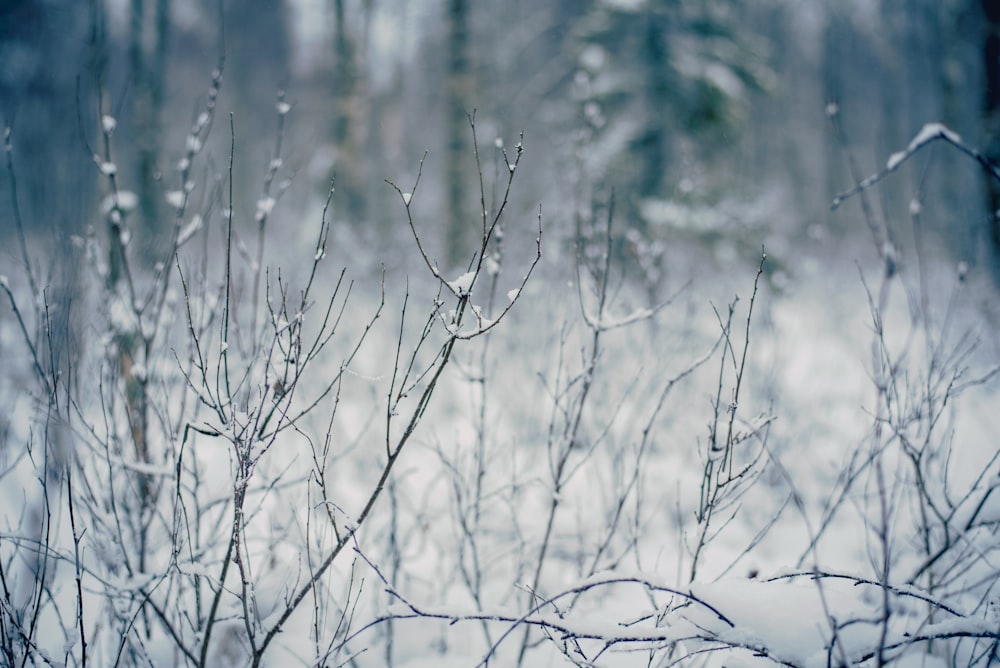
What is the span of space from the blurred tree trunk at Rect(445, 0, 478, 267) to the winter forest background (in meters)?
0.04

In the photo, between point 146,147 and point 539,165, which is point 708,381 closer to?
point 146,147

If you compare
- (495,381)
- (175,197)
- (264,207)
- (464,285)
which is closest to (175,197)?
(175,197)

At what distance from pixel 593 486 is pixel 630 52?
242 inches

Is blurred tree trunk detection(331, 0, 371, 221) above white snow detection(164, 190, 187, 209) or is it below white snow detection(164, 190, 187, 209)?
above

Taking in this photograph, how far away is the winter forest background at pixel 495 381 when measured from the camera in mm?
1475

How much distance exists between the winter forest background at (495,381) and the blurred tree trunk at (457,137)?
1.6 inches

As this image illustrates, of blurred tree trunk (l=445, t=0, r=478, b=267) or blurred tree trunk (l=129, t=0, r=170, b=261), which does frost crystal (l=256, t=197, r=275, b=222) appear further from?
blurred tree trunk (l=445, t=0, r=478, b=267)

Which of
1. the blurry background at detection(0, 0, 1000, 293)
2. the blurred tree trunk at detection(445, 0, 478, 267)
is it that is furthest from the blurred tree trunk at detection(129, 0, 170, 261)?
the blurred tree trunk at detection(445, 0, 478, 267)

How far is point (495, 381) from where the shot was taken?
185 inches

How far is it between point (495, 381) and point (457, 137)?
13.1 feet

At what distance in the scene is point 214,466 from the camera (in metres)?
3.38

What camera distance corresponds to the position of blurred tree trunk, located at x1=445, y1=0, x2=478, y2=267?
7031mm

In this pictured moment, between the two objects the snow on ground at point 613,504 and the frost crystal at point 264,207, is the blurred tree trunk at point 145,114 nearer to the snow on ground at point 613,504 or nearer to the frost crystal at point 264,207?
the snow on ground at point 613,504

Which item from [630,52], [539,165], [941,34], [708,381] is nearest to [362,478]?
[708,381]
